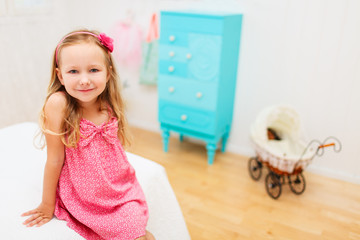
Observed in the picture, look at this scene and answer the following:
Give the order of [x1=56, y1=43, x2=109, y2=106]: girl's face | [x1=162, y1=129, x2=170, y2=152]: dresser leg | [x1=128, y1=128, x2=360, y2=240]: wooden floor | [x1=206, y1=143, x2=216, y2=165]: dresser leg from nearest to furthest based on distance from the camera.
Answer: [x1=56, y1=43, x2=109, y2=106]: girl's face → [x1=128, y1=128, x2=360, y2=240]: wooden floor → [x1=206, y1=143, x2=216, y2=165]: dresser leg → [x1=162, y1=129, x2=170, y2=152]: dresser leg

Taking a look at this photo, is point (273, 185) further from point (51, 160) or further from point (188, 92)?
point (51, 160)

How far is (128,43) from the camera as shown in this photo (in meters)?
2.98

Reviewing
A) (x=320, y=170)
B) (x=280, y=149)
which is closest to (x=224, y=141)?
(x=280, y=149)

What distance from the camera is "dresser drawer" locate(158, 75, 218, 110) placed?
238 cm

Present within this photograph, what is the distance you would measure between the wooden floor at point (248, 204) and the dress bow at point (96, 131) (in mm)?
892

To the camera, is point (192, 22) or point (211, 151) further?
point (211, 151)

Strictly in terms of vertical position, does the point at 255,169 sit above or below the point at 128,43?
below

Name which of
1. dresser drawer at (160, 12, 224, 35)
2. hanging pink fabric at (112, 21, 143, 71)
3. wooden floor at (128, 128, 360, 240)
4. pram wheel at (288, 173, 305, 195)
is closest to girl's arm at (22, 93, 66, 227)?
wooden floor at (128, 128, 360, 240)

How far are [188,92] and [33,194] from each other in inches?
56.7

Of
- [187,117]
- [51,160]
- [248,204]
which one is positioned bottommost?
[248,204]

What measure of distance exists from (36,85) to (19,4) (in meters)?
0.70

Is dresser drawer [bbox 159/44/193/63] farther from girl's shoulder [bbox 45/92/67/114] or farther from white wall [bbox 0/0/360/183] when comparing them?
girl's shoulder [bbox 45/92/67/114]

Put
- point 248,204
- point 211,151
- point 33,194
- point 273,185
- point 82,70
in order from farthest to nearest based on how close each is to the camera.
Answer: point 211,151, point 273,185, point 248,204, point 33,194, point 82,70

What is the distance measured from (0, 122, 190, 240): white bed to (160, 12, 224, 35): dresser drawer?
1.12m
